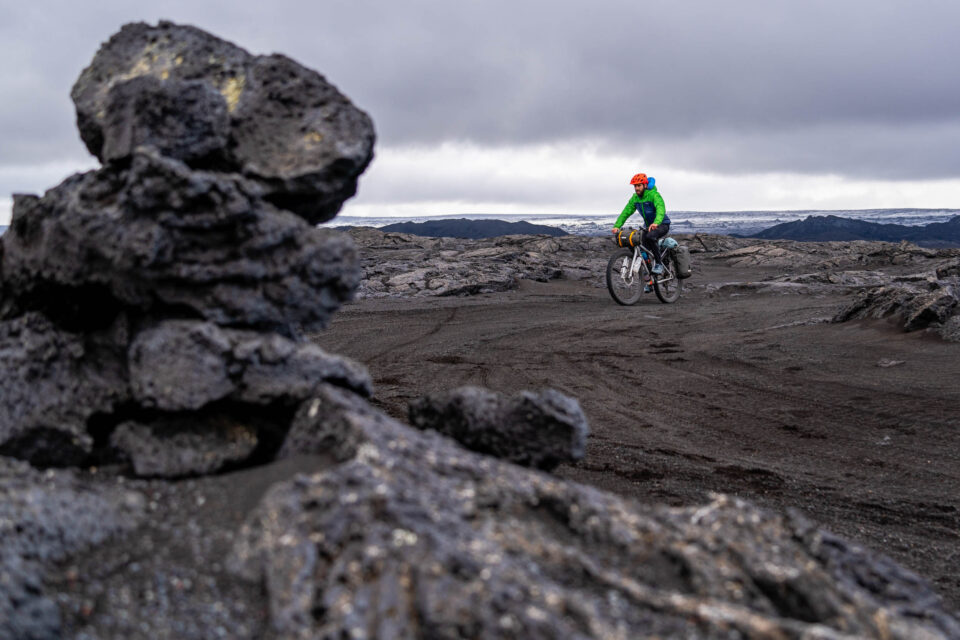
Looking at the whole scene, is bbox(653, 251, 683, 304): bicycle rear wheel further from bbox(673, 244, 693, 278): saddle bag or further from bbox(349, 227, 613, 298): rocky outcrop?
bbox(349, 227, 613, 298): rocky outcrop

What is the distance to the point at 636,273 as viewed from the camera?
14242 millimetres

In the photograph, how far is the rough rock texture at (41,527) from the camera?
2027mm

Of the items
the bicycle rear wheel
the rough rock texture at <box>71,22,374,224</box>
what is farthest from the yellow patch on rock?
the bicycle rear wheel

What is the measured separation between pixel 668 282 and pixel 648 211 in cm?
200

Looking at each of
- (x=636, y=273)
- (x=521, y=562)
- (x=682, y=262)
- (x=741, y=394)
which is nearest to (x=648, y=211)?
(x=636, y=273)

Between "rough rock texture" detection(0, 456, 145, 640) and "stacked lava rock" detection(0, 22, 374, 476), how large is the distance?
0.27 meters

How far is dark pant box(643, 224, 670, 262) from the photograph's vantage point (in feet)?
44.8

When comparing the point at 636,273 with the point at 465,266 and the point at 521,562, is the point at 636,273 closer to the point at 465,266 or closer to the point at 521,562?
the point at 465,266

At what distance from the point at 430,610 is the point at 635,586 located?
25.9 inches

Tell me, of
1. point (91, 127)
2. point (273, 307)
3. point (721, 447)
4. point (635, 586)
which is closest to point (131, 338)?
point (273, 307)

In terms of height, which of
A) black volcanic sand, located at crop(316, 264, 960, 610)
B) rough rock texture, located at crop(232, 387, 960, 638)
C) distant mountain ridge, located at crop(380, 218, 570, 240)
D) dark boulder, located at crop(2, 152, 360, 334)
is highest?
distant mountain ridge, located at crop(380, 218, 570, 240)

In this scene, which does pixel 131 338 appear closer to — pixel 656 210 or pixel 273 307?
pixel 273 307

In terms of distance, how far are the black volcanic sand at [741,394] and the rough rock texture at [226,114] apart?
3024 mm

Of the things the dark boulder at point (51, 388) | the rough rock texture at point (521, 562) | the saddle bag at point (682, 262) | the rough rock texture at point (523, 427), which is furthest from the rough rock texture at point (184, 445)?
the saddle bag at point (682, 262)
